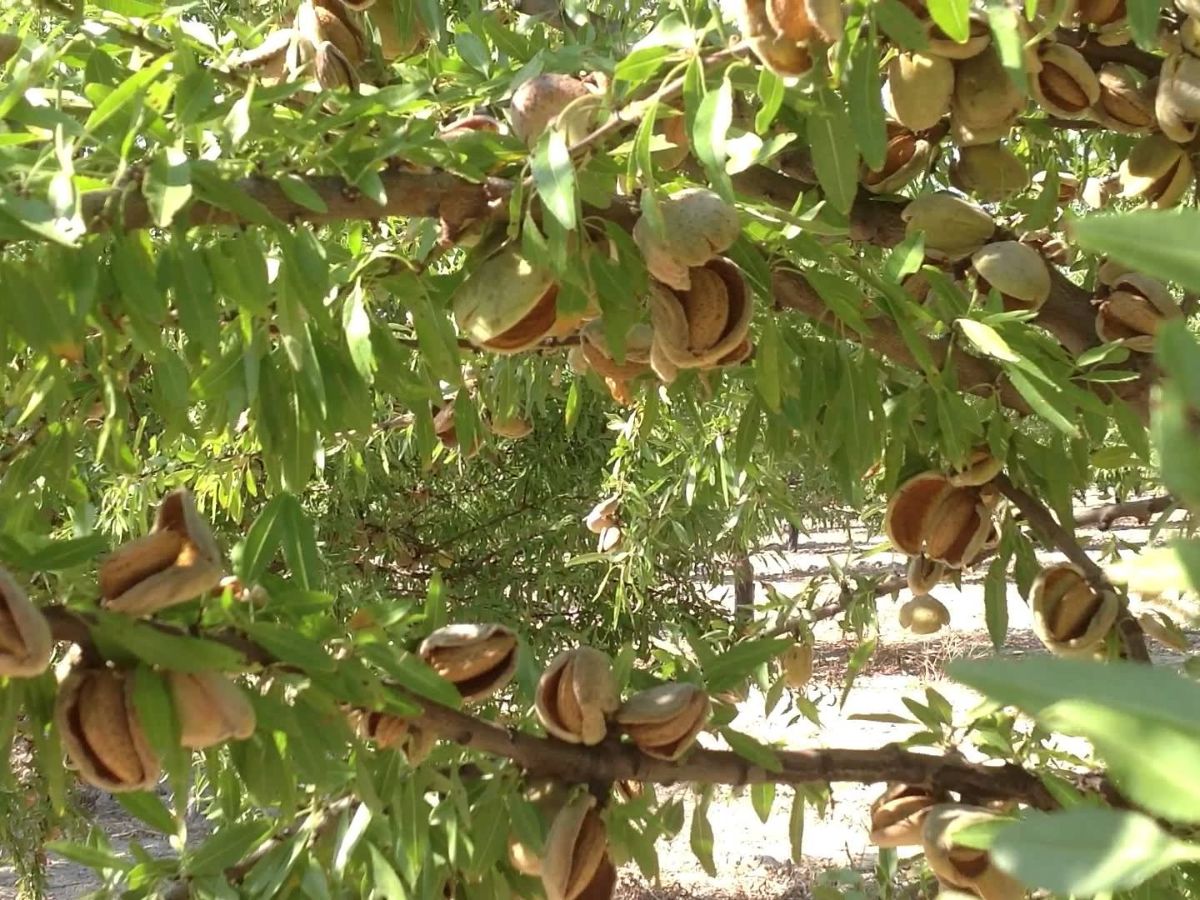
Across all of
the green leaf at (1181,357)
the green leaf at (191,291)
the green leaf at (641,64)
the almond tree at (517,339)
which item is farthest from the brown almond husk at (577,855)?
the green leaf at (1181,357)

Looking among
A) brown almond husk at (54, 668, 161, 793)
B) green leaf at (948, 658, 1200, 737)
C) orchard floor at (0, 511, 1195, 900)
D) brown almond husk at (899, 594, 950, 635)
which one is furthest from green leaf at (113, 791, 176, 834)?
orchard floor at (0, 511, 1195, 900)

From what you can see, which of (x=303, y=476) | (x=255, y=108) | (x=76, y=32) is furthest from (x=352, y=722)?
(x=76, y=32)

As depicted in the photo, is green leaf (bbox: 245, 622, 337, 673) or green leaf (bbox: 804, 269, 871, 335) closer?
green leaf (bbox: 245, 622, 337, 673)

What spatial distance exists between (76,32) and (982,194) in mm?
855

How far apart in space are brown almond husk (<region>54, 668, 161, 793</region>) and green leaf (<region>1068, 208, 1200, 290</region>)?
69 cm

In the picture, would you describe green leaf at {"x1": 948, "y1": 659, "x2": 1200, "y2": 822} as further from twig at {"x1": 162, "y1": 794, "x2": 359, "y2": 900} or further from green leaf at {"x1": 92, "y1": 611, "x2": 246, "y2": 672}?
twig at {"x1": 162, "y1": 794, "x2": 359, "y2": 900}

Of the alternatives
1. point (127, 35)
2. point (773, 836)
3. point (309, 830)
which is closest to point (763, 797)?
point (309, 830)

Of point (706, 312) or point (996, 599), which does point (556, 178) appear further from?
point (996, 599)

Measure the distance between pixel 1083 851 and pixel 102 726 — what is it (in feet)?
2.16

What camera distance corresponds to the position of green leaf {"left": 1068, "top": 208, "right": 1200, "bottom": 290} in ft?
0.63

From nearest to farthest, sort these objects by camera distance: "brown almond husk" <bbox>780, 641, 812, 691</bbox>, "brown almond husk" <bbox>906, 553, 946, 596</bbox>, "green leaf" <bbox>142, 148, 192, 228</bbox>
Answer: "green leaf" <bbox>142, 148, 192, 228</bbox>, "brown almond husk" <bbox>906, 553, 946, 596</bbox>, "brown almond husk" <bbox>780, 641, 812, 691</bbox>

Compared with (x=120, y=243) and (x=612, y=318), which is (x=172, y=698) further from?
(x=612, y=318)

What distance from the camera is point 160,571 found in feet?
2.51

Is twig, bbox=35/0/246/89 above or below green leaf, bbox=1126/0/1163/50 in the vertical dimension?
below
